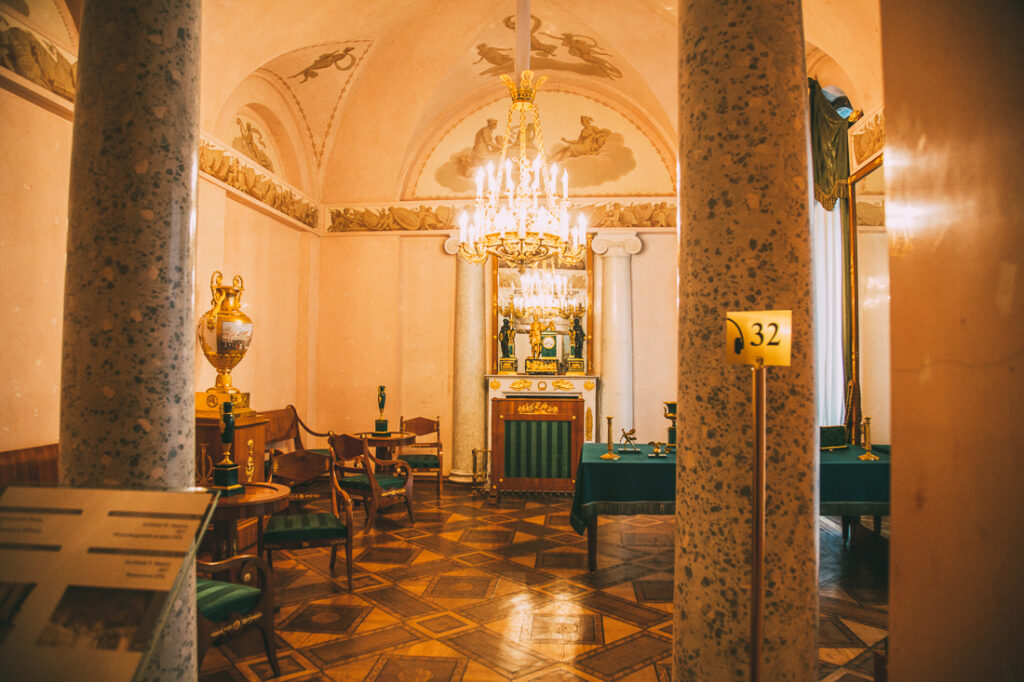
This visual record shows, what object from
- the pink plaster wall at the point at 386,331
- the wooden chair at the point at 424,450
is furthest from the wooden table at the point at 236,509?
the pink plaster wall at the point at 386,331

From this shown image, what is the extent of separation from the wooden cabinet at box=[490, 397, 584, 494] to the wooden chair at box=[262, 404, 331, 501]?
217cm

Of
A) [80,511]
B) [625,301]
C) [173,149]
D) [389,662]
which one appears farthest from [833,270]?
[80,511]

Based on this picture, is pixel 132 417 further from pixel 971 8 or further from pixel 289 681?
pixel 971 8

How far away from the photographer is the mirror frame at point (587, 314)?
820 centimetres

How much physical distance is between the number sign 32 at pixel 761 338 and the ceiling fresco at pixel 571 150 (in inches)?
283

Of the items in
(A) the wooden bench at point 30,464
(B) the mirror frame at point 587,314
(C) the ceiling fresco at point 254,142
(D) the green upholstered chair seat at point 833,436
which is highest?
(C) the ceiling fresco at point 254,142

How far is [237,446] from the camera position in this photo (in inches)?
181

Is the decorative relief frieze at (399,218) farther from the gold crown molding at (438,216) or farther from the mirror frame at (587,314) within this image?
the mirror frame at (587,314)

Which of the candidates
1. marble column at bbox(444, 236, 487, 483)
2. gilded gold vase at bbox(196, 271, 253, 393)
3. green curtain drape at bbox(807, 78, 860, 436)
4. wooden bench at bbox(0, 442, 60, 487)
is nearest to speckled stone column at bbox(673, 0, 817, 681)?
wooden bench at bbox(0, 442, 60, 487)

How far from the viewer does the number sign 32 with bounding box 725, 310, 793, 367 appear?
58.2 inches

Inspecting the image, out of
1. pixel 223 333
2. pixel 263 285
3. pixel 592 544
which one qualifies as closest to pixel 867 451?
pixel 592 544

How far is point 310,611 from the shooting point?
3.58m

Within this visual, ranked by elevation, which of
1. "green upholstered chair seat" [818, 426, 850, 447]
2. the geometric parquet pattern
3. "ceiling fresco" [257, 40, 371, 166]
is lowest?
the geometric parquet pattern

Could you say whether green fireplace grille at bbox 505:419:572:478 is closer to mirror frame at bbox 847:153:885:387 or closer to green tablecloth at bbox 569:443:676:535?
green tablecloth at bbox 569:443:676:535
